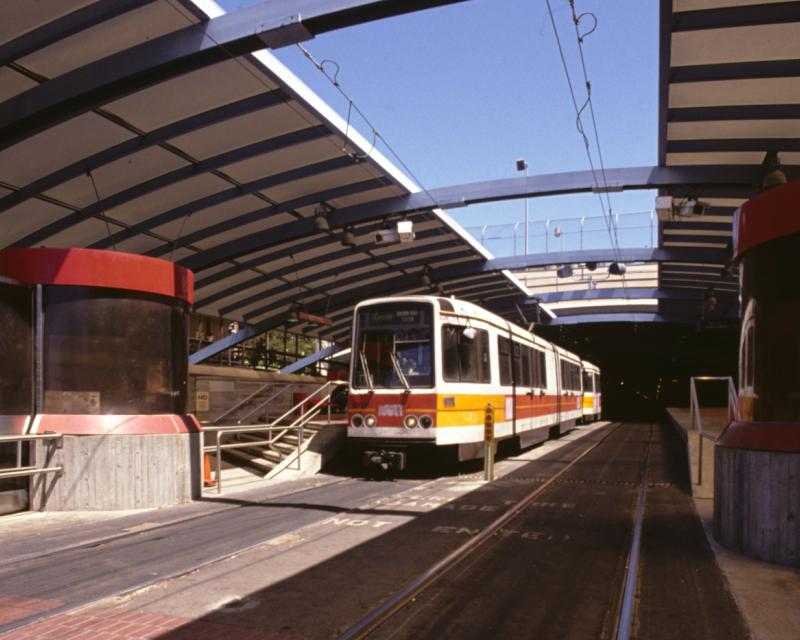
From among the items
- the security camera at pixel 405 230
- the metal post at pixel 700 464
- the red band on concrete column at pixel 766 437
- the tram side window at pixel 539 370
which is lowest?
the metal post at pixel 700 464

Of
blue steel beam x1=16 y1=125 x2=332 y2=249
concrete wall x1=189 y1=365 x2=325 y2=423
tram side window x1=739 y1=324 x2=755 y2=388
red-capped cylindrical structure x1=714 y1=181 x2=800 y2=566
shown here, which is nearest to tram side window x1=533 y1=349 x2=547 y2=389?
blue steel beam x1=16 y1=125 x2=332 y2=249

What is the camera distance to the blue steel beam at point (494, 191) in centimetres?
1489

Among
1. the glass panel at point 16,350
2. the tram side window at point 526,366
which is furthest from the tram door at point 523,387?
the glass panel at point 16,350

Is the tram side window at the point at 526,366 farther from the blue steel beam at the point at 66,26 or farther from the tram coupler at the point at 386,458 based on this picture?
the blue steel beam at the point at 66,26

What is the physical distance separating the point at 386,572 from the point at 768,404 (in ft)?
12.7

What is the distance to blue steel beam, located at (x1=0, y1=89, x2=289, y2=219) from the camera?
12.0 metres

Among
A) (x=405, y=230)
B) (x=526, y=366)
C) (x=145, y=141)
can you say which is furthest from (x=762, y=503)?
(x=405, y=230)

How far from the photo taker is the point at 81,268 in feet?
32.1

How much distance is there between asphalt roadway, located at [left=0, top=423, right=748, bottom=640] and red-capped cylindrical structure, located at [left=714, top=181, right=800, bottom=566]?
1.89ft

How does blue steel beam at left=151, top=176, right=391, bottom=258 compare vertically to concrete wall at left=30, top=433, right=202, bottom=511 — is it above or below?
above

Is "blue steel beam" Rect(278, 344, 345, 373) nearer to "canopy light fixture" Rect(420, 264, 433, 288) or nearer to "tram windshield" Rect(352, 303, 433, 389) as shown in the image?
"canopy light fixture" Rect(420, 264, 433, 288)

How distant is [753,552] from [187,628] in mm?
5072

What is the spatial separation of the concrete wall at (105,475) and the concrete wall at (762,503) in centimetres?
713

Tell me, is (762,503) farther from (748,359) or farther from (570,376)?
(570,376)
